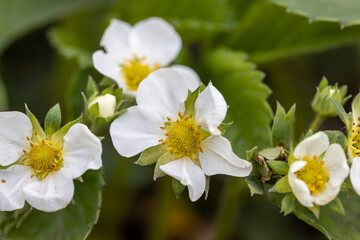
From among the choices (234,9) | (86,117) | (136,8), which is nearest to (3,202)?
(86,117)

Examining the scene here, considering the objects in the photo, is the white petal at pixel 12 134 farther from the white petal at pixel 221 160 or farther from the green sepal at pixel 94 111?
the white petal at pixel 221 160

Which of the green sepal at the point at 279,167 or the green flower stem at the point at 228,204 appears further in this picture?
the green flower stem at the point at 228,204

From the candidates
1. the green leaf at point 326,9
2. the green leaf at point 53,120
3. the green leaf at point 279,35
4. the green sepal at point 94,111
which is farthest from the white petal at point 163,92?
the green leaf at point 279,35

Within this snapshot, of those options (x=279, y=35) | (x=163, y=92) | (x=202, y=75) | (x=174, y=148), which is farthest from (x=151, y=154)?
(x=279, y=35)

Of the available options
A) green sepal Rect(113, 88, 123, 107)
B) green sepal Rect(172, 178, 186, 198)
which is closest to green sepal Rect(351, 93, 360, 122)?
green sepal Rect(172, 178, 186, 198)

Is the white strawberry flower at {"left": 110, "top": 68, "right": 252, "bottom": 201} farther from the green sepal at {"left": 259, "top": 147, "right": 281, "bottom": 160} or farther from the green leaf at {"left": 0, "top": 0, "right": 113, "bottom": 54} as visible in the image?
the green leaf at {"left": 0, "top": 0, "right": 113, "bottom": 54}

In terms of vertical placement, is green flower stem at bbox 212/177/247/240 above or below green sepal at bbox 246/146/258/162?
below
